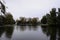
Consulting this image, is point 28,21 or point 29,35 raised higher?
point 28,21

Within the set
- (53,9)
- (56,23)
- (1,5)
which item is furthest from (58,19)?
(1,5)

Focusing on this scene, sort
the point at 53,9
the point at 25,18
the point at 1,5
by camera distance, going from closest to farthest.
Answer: the point at 1,5 → the point at 53,9 → the point at 25,18

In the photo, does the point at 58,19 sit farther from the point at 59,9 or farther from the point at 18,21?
the point at 18,21

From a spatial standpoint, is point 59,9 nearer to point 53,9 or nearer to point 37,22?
point 53,9

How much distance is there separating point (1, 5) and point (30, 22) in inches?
2799

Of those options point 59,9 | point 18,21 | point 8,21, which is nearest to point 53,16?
point 59,9

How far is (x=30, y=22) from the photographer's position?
106812 millimetres

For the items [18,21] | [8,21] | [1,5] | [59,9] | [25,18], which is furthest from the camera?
[25,18]

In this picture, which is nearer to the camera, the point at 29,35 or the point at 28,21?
the point at 29,35

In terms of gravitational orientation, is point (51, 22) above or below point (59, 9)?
below

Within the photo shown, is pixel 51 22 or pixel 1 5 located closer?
pixel 1 5

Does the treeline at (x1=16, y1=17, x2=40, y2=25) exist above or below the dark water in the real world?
above

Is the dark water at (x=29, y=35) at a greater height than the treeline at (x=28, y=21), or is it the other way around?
the treeline at (x=28, y=21)

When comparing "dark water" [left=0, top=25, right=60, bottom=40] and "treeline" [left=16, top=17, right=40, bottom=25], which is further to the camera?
"treeline" [left=16, top=17, right=40, bottom=25]
